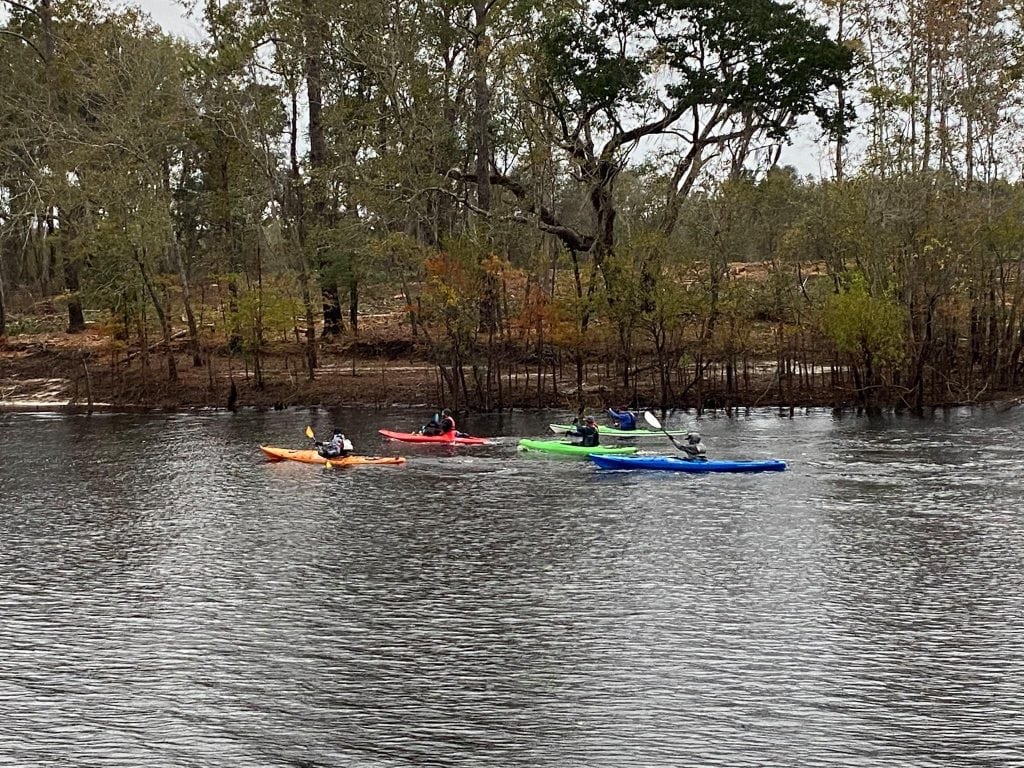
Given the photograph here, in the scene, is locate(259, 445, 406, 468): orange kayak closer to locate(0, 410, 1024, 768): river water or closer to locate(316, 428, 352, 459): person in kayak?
locate(316, 428, 352, 459): person in kayak

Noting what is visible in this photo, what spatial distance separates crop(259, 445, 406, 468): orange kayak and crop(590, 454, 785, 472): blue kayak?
699 cm

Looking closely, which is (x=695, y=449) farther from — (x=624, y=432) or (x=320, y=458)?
(x=320, y=458)

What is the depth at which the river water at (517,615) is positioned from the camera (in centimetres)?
1523

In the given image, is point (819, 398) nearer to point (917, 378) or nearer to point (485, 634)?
point (917, 378)

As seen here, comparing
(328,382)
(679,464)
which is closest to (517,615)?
(679,464)

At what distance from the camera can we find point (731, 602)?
2125 centimetres

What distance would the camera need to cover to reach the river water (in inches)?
600

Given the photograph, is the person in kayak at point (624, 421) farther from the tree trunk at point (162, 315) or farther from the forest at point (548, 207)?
the tree trunk at point (162, 315)

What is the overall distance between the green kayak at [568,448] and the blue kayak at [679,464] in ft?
3.22

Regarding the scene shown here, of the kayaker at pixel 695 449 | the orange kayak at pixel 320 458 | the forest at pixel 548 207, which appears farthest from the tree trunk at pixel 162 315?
the kayaker at pixel 695 449

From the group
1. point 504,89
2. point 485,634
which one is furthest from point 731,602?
point 504,89

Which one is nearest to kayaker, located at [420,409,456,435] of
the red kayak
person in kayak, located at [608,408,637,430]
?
the red kayak

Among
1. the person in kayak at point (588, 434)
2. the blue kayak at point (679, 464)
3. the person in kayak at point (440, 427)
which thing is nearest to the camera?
the blue kayak at point (679, 464)

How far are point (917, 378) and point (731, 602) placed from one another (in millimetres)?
30333
